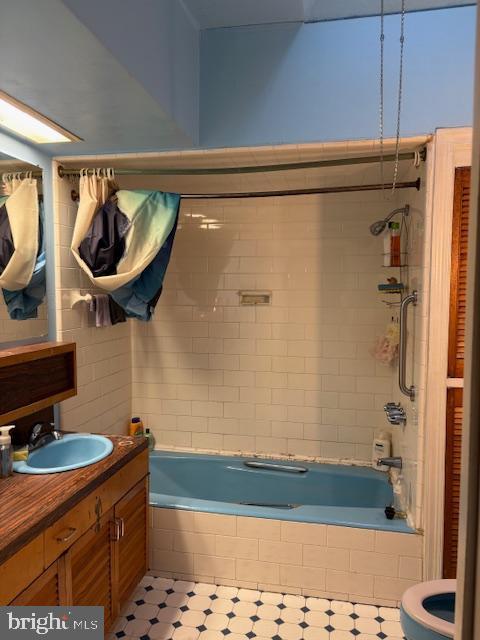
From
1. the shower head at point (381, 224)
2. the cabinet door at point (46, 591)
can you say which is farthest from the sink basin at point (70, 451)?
the shower head at point (381, 224)

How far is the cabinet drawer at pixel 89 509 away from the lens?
147 centimetres

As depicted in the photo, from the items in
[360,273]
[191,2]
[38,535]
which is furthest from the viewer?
[360,273]

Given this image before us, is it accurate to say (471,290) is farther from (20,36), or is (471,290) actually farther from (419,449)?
(419,449)

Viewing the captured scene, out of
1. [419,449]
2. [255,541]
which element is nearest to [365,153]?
[419,449]

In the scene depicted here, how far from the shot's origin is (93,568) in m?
1.72

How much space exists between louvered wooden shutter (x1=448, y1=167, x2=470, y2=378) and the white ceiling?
779 mm

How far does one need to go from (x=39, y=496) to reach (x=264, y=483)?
1755 millimetres

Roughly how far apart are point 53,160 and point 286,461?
239 cm

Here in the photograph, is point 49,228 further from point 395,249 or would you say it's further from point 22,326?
point 395,249

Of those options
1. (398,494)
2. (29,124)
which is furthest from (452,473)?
(29,124)

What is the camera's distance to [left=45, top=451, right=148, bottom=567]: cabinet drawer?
147cm

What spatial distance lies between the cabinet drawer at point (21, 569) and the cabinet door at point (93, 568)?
17 cm

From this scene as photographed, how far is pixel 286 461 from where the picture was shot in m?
3.09

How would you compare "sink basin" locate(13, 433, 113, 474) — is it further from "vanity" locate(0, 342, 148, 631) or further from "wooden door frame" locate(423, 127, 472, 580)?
"wooden door frame" locate(423, 127, 472, 580)
